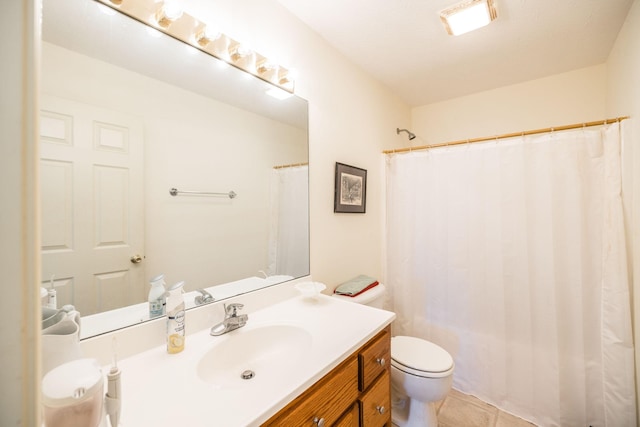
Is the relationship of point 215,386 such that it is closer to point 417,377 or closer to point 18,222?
point 18,222

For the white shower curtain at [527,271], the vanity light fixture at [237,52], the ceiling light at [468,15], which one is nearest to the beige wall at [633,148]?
the white shower curtain at [527,271]

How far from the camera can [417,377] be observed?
4.63 ft

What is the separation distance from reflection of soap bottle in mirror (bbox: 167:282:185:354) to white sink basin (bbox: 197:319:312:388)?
107 millimetres

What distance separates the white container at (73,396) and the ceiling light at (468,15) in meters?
2.04

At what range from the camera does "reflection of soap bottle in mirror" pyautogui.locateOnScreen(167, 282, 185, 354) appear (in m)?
0.88

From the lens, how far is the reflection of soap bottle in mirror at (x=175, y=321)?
2.89 feet

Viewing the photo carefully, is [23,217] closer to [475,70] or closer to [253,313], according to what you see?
[253,313]

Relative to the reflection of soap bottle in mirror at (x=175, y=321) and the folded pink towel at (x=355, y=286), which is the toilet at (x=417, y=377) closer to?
the folded pink towel at (x=355, y=286)

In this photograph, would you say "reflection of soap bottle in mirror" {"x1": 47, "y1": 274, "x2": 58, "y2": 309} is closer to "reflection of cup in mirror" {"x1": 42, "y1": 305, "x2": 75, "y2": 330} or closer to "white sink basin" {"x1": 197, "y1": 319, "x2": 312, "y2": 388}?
"reflection of cup in mirror" {"x1": 42, "y1": 305, "x2": 75, "y2": 330}

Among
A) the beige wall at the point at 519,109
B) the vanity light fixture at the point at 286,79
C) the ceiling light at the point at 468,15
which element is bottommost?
the vanity light fixture at the point at 286,79

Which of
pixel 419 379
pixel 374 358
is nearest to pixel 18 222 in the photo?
pixel 374 358

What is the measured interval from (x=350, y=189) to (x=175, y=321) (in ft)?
4.27

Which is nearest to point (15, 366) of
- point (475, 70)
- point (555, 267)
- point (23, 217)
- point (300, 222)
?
point (23, 217)

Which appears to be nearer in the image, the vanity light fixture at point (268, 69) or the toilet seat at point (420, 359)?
the vanity light fixture at point (268, 69)
